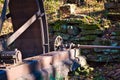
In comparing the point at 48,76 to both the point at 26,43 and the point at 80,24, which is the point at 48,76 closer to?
the point at 26,43

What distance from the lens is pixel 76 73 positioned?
6707 millimetres

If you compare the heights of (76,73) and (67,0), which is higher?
(67,0)

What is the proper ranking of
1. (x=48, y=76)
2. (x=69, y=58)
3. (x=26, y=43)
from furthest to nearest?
(x=26, y=43) < (x=69, y=58) < (x=48, y=76)

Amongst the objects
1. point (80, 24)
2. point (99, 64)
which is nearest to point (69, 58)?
point (99, 64)

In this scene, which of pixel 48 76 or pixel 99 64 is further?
pixel 99 64

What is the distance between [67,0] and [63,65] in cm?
528

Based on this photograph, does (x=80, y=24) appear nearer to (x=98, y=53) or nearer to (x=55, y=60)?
(x=98, y=53)

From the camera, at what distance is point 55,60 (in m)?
5.85

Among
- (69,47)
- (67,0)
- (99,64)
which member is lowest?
(99,64)

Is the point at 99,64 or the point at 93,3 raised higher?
the point at 93,3

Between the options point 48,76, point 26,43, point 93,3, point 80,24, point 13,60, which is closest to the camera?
point 13,60

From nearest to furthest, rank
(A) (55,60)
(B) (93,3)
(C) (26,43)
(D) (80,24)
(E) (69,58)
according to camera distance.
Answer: (A) (55,60) → (E) (69,58) → (C) (26,43) → (D) (80,24) → (B) (93,3)

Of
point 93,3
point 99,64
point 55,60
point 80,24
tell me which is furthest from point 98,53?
point 93,3

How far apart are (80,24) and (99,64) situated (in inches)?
50.5
